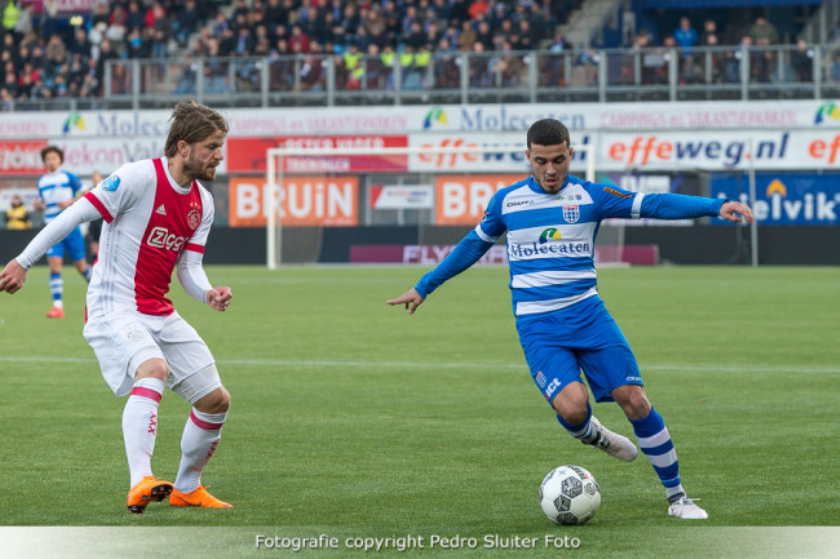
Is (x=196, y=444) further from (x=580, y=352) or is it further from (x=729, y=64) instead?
(x=729, y=64)

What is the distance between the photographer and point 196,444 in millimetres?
6148

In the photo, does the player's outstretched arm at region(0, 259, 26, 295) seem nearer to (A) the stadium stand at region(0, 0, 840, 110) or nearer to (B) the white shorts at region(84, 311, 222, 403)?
(B) the white shorts at region(84, 311, 222, 403)

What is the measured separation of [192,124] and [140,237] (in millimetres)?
557

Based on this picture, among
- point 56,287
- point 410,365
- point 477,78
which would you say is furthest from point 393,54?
point 410,365

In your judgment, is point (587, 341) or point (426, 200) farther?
point (426, 200)

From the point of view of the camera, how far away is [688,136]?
3197cm

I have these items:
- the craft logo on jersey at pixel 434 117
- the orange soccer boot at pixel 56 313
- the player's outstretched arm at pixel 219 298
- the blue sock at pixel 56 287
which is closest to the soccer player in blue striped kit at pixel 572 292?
the player's outstretched arm at pixel 219 298

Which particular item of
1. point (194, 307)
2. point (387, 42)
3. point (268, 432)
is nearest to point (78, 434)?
point (268, 432)

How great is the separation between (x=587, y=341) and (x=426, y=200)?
27046mm

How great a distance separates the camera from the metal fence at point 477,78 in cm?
3145

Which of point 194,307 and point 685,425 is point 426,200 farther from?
point 685,425

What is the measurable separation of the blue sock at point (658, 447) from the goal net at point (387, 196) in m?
25.9

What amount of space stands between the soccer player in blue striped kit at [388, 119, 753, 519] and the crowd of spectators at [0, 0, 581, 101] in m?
27.6

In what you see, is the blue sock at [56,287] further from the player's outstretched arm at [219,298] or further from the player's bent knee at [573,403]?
the player's bent knee at [573,403]
